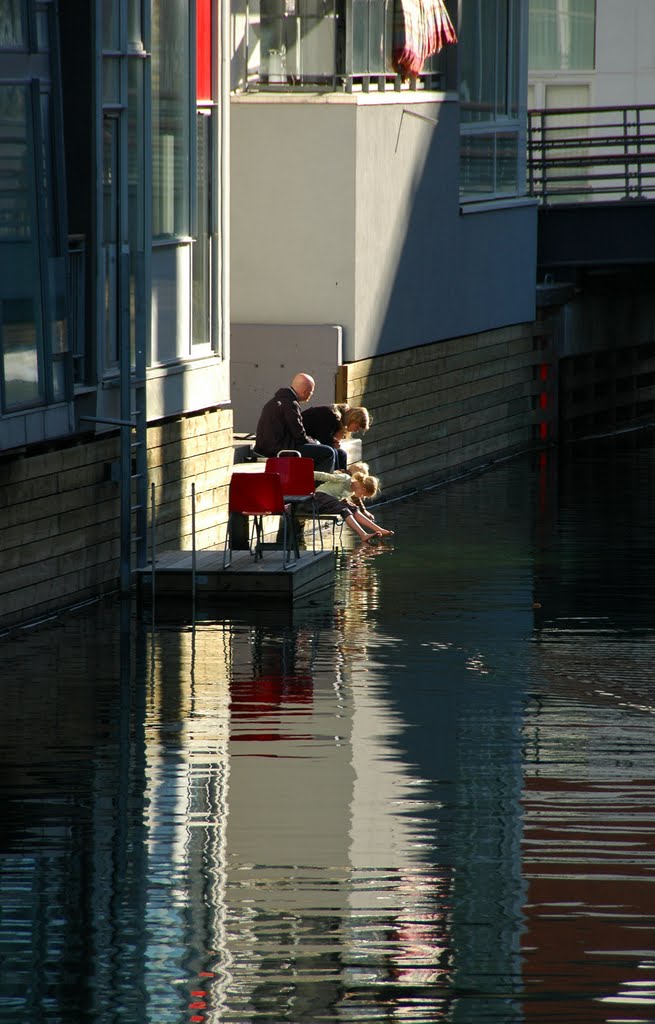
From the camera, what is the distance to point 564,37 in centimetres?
4006

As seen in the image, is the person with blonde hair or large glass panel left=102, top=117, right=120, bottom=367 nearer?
large glass panel left=102, top=117, right=120, bottom=367

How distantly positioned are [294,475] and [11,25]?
394cm

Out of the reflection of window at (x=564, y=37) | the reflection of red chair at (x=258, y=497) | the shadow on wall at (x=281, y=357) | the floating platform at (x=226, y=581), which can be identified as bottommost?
the floating platform at (x=226, y=581)

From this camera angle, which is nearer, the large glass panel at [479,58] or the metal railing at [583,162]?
the large glass panel at [479,58]

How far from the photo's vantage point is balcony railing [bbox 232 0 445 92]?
19672mm

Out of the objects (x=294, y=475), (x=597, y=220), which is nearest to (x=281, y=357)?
(x=294, y=475)

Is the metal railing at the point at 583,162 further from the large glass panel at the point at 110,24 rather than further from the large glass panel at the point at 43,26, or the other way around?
the large glass panel at the point at 43,26

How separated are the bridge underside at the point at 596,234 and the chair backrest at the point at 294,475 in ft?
41.1

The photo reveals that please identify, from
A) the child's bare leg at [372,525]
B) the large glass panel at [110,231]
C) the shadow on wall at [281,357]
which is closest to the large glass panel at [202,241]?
the large glass panel at [110,231]

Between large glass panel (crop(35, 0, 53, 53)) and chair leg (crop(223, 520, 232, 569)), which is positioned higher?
large glass panel (crop(35, 0, 53, 53))

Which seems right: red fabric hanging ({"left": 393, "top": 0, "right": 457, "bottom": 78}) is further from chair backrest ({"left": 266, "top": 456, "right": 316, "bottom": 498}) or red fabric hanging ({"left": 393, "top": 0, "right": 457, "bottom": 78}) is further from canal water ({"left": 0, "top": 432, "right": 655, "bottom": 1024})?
canal water ({"left": 0, "top": 432, "right": 655, "bottom": 1024})

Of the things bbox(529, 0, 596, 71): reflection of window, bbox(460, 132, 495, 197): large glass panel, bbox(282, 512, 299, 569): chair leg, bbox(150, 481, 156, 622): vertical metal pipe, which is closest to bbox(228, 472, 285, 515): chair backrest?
bbox(282, 512, 299, 569): chair leg

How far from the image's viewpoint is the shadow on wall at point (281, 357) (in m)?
20.0

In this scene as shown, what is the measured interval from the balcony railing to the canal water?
6.16 metres
